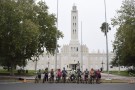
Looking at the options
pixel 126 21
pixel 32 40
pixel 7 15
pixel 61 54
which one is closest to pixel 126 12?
pixel 126 21

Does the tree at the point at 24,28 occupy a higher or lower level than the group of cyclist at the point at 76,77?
higher

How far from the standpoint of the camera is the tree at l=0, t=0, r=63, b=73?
44.7 meters

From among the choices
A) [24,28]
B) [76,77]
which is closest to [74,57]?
[24,28]

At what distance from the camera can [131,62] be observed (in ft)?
249

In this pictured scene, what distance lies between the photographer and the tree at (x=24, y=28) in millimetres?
44656

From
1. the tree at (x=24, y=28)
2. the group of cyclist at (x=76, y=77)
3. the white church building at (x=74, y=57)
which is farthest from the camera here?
the white church building at (x=74, y=57)

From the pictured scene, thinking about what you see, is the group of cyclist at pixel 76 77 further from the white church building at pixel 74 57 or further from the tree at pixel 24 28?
the white church building at pixel 74 57

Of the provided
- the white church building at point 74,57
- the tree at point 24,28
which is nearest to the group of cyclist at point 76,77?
the tree at point 24,28

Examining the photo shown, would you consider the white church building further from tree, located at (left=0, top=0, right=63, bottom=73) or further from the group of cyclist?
the group of cyclist

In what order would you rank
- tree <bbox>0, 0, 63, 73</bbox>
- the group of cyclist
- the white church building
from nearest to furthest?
the group of cyclist
tree <bbox>0, 0, 63, 73</bbox>
the white church building

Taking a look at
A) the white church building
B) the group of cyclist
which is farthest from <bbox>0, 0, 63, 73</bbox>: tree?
the white church building

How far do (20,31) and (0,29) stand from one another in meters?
3.25

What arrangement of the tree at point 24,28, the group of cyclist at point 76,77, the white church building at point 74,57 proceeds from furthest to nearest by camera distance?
the white church building at point 74,57
the tree at point 24,28
the group of cyclist at point 76,77

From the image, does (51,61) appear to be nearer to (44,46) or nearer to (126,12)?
(44,46)
